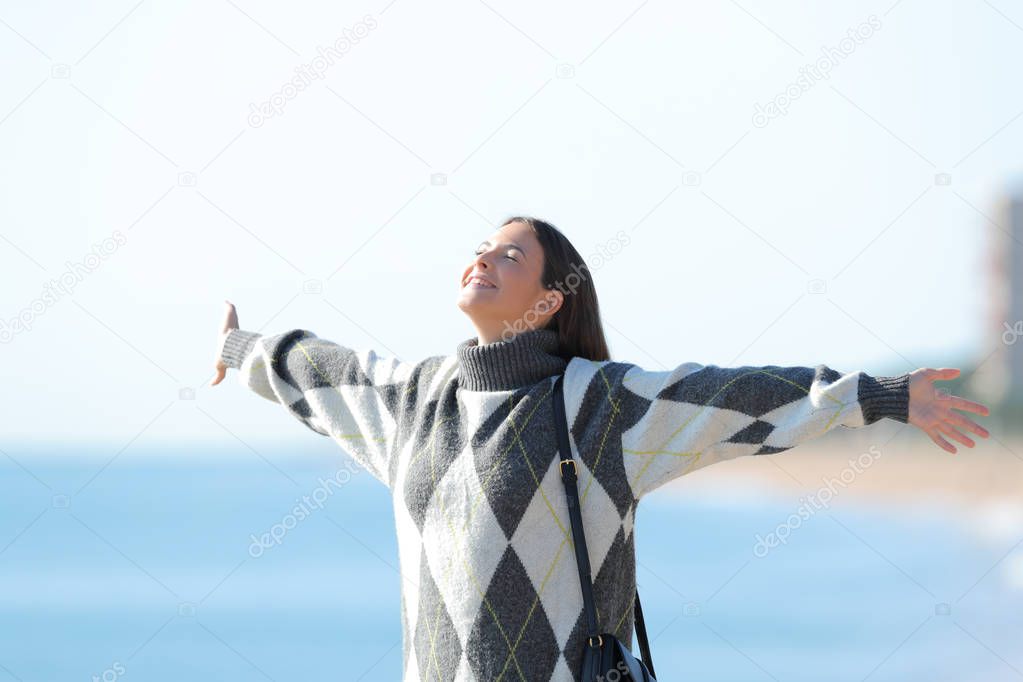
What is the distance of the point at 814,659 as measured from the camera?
25.6 feet

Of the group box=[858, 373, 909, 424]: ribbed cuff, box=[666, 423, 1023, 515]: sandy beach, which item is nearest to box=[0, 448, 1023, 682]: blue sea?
box=[858, 373, 909, 424]: ribbed cuff

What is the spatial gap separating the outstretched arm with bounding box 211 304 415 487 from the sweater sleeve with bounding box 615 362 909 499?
0.46 m

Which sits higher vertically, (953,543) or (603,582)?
(953,543)

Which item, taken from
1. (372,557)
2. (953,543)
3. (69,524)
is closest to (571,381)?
(372,557)

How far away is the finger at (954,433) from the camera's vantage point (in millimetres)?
2020

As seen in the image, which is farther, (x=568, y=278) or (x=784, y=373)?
(x=568, y=278)

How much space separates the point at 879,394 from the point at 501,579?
26.6 inches


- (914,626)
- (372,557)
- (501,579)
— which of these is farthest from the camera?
(372,557)

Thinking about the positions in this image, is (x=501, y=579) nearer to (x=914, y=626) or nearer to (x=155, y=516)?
(x=914, y=626)

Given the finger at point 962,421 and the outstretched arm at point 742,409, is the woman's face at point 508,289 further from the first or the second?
the finger at point 962,421

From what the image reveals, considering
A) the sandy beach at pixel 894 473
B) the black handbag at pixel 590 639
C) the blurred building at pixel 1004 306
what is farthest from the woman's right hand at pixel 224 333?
the blurred building at pixel 1004 306

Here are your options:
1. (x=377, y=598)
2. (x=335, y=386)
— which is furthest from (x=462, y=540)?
(x=377, y=598)

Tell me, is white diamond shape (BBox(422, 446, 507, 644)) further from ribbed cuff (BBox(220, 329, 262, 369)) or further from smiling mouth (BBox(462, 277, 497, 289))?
ribbed cuff (BBox(220, 329, 262, 369))

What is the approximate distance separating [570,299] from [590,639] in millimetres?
647
